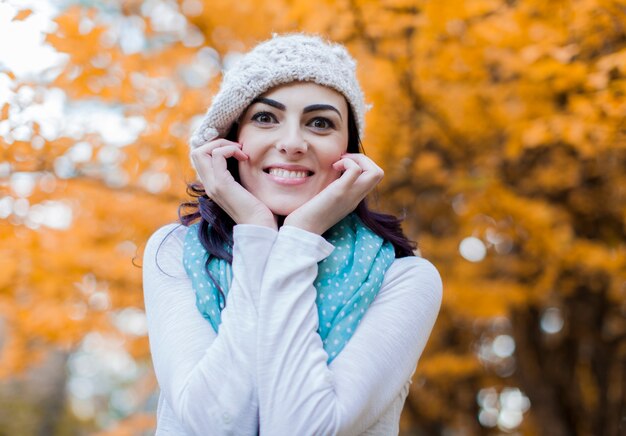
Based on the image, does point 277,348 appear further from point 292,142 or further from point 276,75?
point 276,75

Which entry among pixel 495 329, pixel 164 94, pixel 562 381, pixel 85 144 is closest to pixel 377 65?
pixel 164 94

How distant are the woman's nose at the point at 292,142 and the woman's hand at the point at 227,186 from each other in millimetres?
120

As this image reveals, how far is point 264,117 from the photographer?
1755 mm

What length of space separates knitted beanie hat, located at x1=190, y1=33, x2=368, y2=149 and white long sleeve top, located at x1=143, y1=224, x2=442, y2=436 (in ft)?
1.26

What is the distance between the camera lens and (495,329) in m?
8.88

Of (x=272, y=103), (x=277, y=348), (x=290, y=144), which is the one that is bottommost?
(x=277, y=348)

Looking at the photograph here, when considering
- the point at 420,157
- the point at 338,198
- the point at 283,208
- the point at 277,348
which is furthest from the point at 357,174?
the point at 420,157

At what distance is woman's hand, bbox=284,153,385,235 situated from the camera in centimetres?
161

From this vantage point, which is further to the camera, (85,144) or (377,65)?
(377,65)

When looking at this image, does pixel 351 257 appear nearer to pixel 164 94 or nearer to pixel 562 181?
pixel 164 94

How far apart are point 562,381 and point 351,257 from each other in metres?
5.64

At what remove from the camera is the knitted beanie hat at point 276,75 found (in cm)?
172

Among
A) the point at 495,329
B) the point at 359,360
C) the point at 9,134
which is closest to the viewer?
the point at 359,360

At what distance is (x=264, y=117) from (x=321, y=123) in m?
0.15
